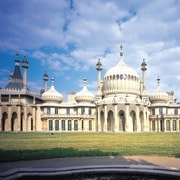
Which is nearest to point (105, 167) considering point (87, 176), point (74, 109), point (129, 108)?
point (87, 176)

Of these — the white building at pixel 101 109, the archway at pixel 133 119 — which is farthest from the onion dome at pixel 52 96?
the archway at pixel 133 119

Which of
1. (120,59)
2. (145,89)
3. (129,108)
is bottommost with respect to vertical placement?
(129,108)

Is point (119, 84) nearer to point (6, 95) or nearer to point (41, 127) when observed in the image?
point (41, 127)

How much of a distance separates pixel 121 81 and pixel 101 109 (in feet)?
30.3

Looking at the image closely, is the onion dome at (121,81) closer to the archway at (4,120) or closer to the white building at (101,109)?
the white building at (101,109)

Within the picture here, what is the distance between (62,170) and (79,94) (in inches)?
2455

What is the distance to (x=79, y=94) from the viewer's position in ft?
246

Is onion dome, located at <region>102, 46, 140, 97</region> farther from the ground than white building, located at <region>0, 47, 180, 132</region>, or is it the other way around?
onion dome, located at <region>102, 46, 140, 97</region>

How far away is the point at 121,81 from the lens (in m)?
70.6

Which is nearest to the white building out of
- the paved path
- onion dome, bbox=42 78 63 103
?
onion dome, bbox=42 78 63 103

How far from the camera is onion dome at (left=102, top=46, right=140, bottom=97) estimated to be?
7031 centimetres

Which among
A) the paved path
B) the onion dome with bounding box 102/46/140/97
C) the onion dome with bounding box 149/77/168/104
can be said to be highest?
the onion dome with bounding box 102/46/140/97

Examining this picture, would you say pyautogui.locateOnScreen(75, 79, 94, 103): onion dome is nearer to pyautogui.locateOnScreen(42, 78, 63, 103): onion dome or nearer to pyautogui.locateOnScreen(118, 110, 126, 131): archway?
pyautogui.locateOnScreen(42, 78, 63, 103): onion dome

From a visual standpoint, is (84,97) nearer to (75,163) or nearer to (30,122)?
(30,122)
